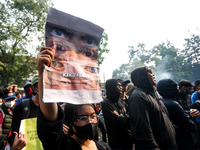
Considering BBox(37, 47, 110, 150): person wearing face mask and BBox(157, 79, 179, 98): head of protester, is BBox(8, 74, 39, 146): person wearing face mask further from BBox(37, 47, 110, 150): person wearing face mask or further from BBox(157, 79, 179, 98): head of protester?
BBox(157, 79, 179, 98): head of protester

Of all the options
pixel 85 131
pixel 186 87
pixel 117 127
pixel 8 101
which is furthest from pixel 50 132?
pixel 186 87

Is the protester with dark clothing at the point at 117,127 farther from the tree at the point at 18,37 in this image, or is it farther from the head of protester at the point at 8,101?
the tree at the point at 18,37

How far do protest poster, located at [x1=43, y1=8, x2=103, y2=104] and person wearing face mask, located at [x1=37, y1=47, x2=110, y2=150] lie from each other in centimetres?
9

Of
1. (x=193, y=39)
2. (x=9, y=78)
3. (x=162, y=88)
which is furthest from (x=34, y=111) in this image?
(x=193, y=39)

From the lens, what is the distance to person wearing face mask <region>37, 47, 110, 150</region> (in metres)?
1.09

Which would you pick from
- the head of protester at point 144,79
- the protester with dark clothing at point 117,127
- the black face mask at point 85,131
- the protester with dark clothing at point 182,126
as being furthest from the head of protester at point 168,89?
the black face mask at point 85,131

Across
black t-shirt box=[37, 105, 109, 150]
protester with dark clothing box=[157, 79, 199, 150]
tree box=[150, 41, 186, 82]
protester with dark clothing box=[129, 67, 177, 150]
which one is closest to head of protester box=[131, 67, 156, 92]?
protester with dark clothing box=[129, 67, 177, 150]

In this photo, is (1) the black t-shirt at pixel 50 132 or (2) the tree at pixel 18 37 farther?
(2) the tree at pixel 18 37

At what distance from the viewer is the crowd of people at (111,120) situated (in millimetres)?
1143

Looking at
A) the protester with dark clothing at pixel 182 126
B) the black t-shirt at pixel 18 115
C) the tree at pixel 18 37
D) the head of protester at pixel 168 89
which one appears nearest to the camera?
the black t-shirt at pixel 18 115

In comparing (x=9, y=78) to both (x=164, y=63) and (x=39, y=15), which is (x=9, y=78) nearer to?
(x=39, y=15)

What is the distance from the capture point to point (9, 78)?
13.3 meters

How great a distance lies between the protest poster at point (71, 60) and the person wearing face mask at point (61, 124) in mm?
86

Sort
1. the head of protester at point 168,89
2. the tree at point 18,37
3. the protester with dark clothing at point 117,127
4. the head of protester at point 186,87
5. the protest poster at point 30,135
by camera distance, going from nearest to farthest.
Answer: the protest poster at point 30,135
the protester with dark clothing at point 117,127
the head of protester at point 168,89
the head of protester at point 186,87
the tree at point 18,37
